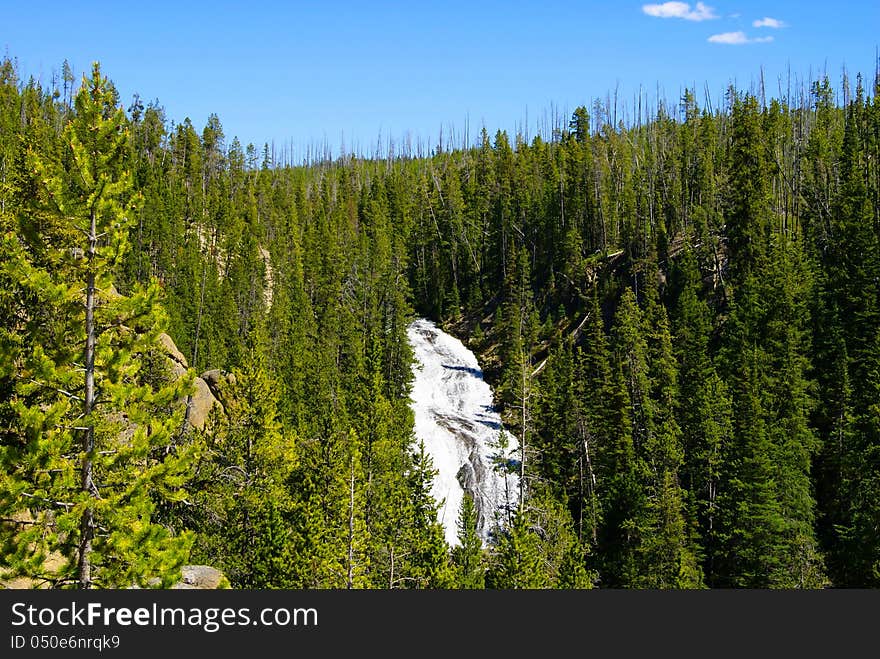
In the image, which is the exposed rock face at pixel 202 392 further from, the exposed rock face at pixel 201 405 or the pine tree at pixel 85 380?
the pine tree at pixel 85 380

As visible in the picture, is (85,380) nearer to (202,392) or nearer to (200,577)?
(200,577)

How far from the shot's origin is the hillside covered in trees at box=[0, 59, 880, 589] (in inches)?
558

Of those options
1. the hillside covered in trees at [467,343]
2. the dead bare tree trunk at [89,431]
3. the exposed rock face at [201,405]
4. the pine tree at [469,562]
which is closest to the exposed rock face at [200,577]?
the hillside covered in trees at [467,343]

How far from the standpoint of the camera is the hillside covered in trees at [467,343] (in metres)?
14.2

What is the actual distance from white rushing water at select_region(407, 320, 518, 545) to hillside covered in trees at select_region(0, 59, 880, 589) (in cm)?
288

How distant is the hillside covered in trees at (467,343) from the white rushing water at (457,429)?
288 centimetres

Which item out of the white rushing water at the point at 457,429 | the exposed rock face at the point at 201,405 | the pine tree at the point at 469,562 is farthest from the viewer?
the white rushing water at the point at 457,429

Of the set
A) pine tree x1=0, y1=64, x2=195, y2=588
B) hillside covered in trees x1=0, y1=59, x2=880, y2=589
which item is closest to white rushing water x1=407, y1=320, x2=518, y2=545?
hillside covered in trees x1=0, y1=59, x2=880, y2=589

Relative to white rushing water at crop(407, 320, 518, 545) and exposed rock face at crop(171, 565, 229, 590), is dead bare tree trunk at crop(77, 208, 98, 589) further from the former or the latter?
white rushing water at crop(407, 320, 518, 545)

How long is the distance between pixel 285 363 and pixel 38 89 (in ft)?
327

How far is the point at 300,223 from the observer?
4599 inches

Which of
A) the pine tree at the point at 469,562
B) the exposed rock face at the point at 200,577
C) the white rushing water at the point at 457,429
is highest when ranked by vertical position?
the white rushing water at the point at 457,429

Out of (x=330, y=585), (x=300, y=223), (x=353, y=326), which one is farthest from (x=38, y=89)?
(x=330, y=585)

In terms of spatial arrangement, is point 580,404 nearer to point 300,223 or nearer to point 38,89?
point 300,223
